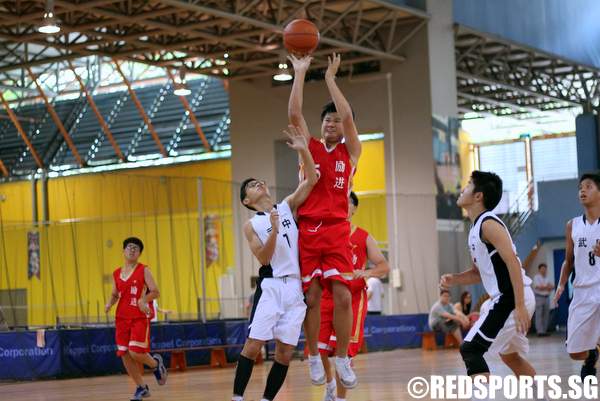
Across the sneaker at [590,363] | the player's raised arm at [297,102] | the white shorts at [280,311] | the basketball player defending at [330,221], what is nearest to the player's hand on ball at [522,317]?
the basketball player defending at [330,221]

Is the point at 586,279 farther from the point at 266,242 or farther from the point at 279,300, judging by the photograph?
the point at 266,242

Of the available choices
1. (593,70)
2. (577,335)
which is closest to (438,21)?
(593,70)

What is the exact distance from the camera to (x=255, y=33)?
22984mm

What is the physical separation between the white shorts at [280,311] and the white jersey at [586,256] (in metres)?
3.20

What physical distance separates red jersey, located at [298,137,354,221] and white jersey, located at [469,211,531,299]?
3.44 ft

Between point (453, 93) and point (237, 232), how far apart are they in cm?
583

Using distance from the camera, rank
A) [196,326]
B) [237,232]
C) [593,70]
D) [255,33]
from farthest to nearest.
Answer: [593,70] < [237,232] < [255,33] < [196,326]

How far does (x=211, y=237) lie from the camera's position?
2350 centimetres

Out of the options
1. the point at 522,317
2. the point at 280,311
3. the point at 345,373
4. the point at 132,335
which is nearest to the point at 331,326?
the point at 345,373

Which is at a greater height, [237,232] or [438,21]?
[438,21]

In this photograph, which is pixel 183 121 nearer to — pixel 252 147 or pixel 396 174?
pixel 252 147

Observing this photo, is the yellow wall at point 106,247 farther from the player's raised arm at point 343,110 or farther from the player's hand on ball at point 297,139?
the player's hand on ball at point 297,139

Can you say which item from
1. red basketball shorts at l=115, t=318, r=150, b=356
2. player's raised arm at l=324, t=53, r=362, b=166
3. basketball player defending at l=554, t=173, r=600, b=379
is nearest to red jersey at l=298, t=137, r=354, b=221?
player's raised arm at l=324, t=53, r=362, b=166

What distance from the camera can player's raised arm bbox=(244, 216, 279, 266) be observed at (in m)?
7.52
